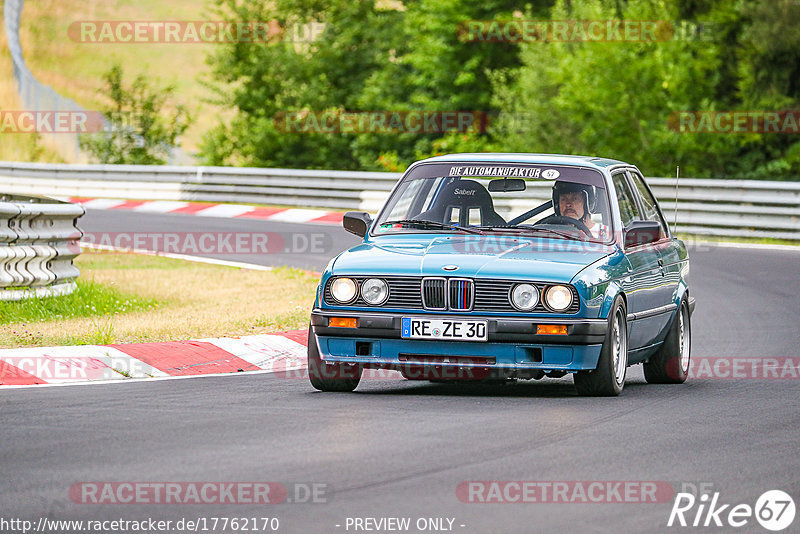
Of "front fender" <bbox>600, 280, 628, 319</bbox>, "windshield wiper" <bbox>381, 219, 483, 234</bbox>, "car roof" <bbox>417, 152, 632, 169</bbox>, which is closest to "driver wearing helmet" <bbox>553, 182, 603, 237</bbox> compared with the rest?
"car roof" <bbox>417, 152, 632, 169</bbox>

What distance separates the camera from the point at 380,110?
48.0 m

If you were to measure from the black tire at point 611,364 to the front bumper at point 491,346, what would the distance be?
94 mm

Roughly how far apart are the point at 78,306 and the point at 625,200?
226 inches

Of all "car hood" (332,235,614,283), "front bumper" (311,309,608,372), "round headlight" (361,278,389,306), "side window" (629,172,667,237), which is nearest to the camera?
"front bumper" (311,309,608,372)

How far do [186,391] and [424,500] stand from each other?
361 cm

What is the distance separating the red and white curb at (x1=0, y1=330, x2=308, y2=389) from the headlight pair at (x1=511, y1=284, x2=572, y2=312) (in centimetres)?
226

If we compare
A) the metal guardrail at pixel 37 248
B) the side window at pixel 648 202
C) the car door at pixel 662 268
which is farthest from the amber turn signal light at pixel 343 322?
the metal guardrail at pixel 37 248

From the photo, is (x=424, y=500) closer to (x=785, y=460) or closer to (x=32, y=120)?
(x=785, y=460)

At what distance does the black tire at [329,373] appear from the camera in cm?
914

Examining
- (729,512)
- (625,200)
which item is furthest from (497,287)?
(729,512)

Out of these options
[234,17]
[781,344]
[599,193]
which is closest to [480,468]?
[599,193]

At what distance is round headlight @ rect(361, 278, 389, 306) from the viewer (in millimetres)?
8883

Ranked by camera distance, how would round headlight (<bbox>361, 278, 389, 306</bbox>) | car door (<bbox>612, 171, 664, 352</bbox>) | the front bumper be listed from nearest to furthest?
the front bumper → round headlight (<bbox>361, 278, 389, 306</bbox>) → car door (<bbox>612, 171, 664, 352</bbox>)

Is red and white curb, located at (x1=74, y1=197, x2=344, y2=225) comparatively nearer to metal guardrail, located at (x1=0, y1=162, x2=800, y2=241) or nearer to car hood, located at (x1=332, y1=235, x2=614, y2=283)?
metal guardrail, located at (x1=0, y1=162, x2=800, y2=241)
